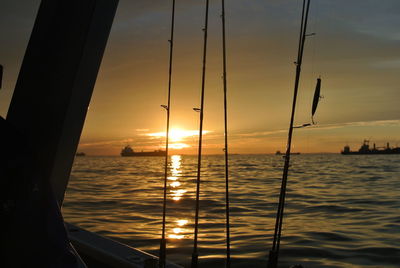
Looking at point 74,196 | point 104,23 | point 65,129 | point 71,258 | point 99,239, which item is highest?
point 104,23

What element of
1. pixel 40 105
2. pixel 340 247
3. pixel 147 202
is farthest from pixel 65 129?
pixel 147 202

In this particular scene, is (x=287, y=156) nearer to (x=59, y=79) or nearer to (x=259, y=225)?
(x=59, y=79)

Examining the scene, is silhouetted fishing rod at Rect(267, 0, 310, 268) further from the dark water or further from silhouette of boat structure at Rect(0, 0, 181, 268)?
the dark water

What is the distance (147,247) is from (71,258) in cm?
819

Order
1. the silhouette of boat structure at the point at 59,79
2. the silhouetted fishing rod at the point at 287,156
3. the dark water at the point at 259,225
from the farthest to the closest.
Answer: the dark water at the point at 259,225, the silhouetted fishing rod at the point at 287,156, the silhouette of boat structure at the point at 59,79

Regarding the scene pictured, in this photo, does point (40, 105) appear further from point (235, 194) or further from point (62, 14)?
point (235, 194)

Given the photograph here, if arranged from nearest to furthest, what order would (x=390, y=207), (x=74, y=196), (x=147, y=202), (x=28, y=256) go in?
(x=28, y=256) → (x=390, y=207) → (x=147, y=202) → (x=74, y=196)

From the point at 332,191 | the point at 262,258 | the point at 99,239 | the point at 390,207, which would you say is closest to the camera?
the point at 99,239

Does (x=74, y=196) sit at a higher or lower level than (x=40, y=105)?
lower

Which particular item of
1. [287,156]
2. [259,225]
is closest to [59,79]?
[287,156]

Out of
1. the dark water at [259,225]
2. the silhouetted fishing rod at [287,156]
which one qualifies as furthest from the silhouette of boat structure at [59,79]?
the dark water at [259,225]

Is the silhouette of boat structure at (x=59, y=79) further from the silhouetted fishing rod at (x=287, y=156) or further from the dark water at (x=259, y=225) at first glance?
the dark water at (x=259, y=225)

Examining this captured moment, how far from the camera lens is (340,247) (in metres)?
9.43

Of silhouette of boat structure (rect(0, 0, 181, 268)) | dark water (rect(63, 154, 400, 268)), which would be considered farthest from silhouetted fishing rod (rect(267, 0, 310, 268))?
dark water (rect(63, 154, 400, 268))
